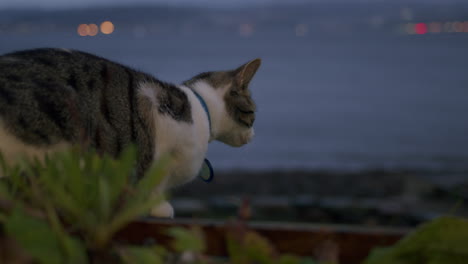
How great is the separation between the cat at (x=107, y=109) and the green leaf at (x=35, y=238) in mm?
613

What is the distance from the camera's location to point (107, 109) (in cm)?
196

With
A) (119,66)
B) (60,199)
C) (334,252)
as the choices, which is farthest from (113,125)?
(334,252)

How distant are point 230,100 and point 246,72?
167 millimetres

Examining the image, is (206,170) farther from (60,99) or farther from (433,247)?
(433,247)

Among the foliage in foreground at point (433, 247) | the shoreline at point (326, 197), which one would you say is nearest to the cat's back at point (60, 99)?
the foliage in foreground at point (433, 247)

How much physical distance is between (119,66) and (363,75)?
22.2 meters

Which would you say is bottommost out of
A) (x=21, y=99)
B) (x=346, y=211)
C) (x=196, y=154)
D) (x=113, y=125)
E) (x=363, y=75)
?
(x=363, y=75)

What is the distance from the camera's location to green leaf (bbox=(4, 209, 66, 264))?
0.84 m

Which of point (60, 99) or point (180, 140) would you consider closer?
point (60, 99)

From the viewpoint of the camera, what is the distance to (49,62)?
195cm

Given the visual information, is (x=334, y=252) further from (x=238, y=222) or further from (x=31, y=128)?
(x=31, y=128)

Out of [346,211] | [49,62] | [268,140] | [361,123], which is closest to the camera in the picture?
[49,62]

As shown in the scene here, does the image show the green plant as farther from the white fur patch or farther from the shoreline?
the shoreline

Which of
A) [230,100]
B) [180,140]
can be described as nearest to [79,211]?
[180,140]
